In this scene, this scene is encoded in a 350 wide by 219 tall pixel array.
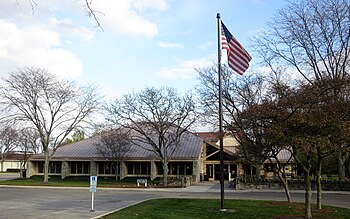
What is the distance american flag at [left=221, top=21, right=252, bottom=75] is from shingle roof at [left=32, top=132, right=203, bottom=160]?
92.0ft

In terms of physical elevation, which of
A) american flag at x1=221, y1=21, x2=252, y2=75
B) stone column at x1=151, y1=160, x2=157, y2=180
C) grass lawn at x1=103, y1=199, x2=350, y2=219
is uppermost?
american flag at x1=221, y1=21, x2=252, y2=75

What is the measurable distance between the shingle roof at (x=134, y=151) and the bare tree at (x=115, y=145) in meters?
1.27

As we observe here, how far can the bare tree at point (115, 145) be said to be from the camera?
4256cm

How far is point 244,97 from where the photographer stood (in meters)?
31.6

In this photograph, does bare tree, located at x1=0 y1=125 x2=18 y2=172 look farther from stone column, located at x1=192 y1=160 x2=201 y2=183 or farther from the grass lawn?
the grass lawn

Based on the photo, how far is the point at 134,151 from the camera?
1900 inches

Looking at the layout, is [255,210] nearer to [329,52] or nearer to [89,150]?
[329,52]

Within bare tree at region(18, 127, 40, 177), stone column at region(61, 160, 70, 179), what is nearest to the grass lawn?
stone column at region(61, 160, 70, 179)

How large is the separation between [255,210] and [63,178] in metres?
35.3

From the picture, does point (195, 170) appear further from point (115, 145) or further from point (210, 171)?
point (115, 145)

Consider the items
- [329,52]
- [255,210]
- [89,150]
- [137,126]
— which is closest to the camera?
[255,210]

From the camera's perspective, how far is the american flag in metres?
16.8

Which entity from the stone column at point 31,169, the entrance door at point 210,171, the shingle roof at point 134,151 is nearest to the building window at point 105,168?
the shingle roof at point 134,151

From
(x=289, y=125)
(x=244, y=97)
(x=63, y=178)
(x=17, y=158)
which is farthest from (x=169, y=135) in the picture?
(x=17, y=158)
